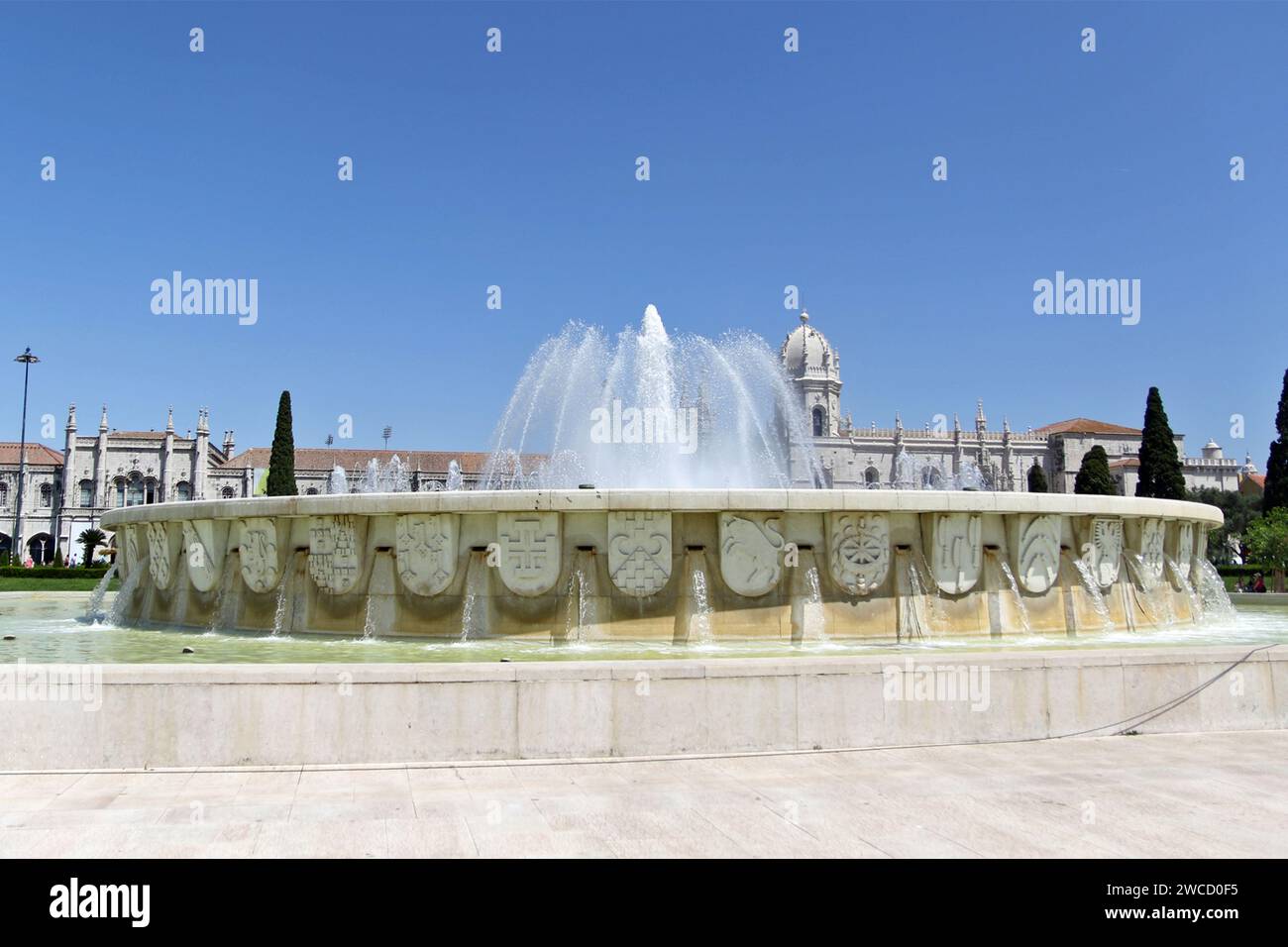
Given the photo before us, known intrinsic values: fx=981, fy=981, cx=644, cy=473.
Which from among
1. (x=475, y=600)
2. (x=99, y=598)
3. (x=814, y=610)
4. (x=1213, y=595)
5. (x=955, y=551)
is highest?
(x=955, y=551)

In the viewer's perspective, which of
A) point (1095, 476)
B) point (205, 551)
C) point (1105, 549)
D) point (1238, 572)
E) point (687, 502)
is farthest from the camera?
point (1095, 476)

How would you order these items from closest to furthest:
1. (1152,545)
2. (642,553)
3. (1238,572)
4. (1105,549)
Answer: (642,553) → (1105,549) → (1152,545) → (1238,572)

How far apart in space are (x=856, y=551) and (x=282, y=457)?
157ft

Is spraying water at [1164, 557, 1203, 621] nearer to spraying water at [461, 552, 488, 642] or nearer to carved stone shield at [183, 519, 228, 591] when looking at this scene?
spraying water at [461, 552, 488, 642]

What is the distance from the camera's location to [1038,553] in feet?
32.6

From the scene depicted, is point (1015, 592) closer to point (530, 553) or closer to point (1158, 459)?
point (530, 553)

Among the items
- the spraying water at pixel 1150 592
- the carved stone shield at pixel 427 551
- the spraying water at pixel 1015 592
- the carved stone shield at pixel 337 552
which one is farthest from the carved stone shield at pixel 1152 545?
the carved stone shield at pixel 337 552

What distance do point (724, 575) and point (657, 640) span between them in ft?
2.80

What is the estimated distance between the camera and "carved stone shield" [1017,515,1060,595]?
984 cm

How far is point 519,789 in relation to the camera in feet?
16.1

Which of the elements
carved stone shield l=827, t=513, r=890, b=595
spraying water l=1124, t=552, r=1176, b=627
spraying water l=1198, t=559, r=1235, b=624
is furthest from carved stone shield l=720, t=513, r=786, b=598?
spraying water l=1198, t=559, r=1235, b=624

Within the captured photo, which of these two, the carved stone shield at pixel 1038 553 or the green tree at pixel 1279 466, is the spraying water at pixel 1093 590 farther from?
the green tree at pixel 1279 466

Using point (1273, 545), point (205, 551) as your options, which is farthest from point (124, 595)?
point (1273, 545)
